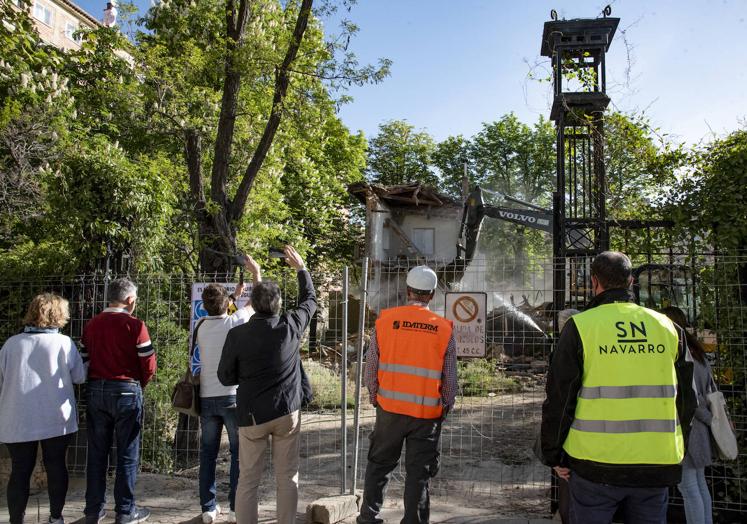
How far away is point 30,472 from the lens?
444 cm

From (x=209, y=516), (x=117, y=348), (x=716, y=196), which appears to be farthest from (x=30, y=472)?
(x=716, y=196)

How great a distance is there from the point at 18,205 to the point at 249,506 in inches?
318

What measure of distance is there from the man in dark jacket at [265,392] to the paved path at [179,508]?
1.00 metres

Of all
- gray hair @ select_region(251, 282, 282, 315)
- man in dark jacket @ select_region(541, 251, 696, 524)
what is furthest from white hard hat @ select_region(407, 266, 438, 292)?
man in dark jacket @ select_region(541, 251, 696, 524)

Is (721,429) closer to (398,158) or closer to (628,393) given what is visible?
(628,393)

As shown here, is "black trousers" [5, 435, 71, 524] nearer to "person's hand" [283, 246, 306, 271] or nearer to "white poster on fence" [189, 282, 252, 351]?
"white poster on fence" [189, 282, 252, 351]

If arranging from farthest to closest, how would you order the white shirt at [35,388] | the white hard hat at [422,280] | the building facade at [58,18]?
the building facade at [58,18], the white shirt at [35,388], the white hard hat at [422,280]

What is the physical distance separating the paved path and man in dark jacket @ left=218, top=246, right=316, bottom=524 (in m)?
1.00

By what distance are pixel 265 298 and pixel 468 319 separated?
216 centimetres

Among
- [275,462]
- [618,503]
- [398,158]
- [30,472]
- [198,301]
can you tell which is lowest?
[30,472]

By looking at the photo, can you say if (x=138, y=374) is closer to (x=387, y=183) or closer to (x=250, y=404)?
(x=250, y=404)

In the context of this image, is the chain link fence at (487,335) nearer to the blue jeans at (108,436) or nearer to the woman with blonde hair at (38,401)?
the blue jeans at (108,436)

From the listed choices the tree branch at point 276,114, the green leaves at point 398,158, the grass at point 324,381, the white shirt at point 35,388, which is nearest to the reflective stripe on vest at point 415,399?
the white shirt at point 35,388

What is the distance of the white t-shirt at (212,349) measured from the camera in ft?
15.8
